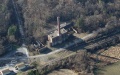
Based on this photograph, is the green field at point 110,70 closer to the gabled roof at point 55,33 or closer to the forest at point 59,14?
the forest at point 59,14

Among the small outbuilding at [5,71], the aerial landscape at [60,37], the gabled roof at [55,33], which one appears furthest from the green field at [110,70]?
the small outbuilding at [5,71]

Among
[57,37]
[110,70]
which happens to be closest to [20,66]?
[57,37]

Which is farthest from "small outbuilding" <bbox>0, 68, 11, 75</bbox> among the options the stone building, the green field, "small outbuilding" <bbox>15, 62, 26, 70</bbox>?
the green field

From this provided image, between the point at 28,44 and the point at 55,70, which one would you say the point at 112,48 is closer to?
the point at 55,70

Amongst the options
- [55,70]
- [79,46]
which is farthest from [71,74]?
[79,46]

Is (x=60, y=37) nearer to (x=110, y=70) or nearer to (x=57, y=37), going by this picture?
(x=57, y=37)

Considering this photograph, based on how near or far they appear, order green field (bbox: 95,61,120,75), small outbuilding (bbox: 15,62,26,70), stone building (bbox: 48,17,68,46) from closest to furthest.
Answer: small outbuilding (bbox: 15,62,26,70)
green field (bbox: 95,61,120,75)
stone building (bbox: 48,17,68,46)

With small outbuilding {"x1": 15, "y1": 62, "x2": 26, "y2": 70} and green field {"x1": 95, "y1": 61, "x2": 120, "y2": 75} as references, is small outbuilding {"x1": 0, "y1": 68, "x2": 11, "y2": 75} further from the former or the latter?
green field {"x1": 95, "y1": 61, "x2": 120, "y2": 75}
